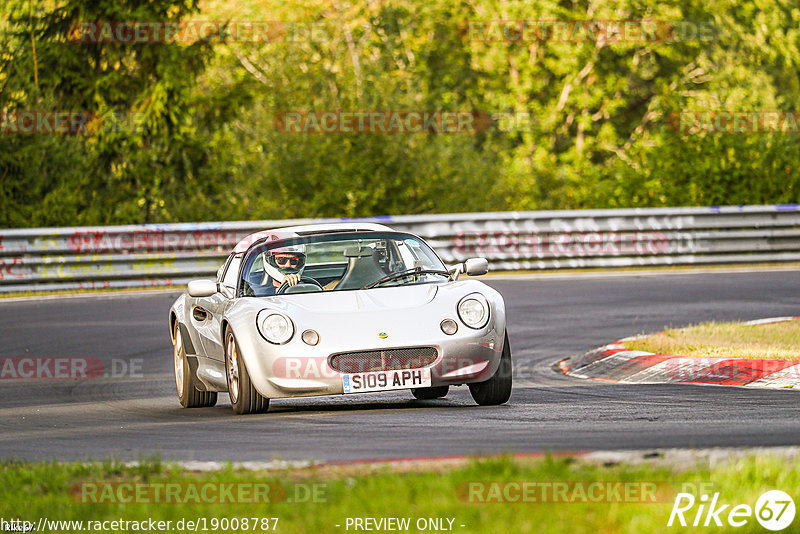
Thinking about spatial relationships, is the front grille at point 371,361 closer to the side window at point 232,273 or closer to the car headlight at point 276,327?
the car headlight at point 276,327

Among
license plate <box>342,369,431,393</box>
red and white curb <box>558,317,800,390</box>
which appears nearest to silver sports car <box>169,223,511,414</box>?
license plate <box>342,369,431,393</box>

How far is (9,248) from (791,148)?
1517 cm

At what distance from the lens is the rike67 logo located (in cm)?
518

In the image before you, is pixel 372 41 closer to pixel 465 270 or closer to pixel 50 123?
pixel 50 123

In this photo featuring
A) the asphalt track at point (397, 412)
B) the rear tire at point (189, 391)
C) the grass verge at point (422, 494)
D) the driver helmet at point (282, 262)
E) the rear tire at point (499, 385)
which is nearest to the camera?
the grass verge at point (422, 494)

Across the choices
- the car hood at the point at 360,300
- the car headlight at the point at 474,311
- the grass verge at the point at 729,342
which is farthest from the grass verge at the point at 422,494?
the grass verge at the point at 729,342

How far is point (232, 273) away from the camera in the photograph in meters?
11.2

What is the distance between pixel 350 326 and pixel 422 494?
398 cm

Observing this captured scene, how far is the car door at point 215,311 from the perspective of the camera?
418 inches

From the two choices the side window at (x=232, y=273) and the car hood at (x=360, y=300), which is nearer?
the car hood at (x=360, y=300)

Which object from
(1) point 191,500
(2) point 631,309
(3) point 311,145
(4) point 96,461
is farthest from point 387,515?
(3) point 311,145

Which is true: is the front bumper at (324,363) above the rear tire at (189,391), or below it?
above

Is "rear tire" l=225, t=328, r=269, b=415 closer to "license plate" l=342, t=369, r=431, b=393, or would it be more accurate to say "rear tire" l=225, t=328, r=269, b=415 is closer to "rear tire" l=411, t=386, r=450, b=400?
"license plate" l=342, t=369, r=431, b=393

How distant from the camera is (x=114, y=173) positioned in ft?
100
